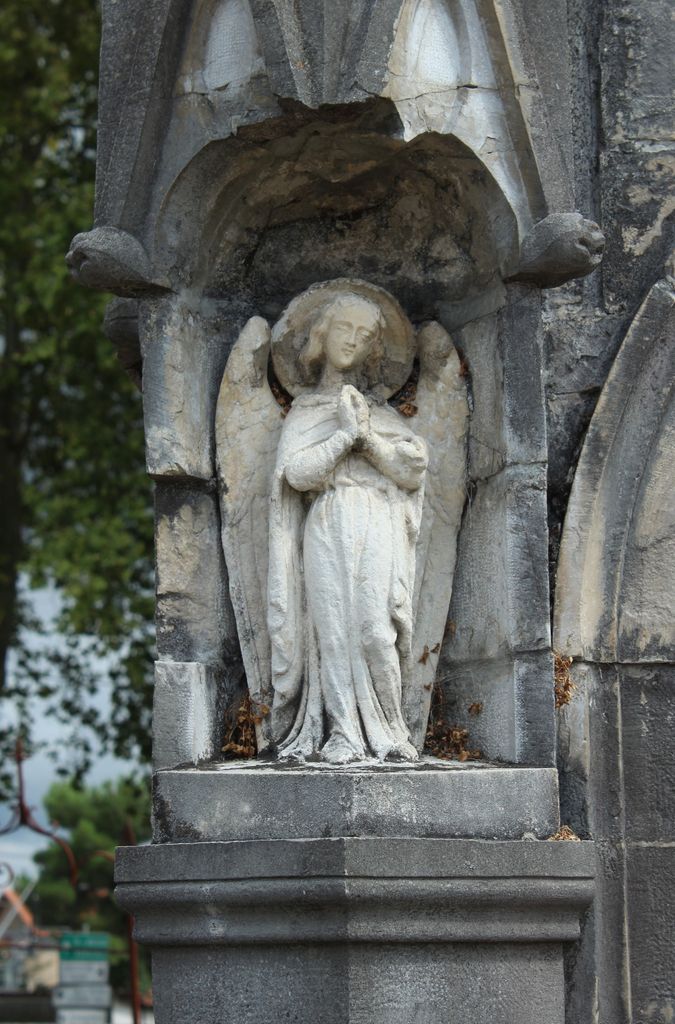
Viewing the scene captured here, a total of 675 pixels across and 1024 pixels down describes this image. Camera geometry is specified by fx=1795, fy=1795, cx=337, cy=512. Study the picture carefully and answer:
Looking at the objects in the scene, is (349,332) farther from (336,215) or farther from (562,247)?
(562,247)

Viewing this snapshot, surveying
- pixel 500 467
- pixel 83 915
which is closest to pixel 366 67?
pixel 500 467

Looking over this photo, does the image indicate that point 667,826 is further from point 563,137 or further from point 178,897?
point 563,137

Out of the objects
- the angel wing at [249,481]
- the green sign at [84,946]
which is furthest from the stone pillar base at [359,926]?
the green sign at [84,946]

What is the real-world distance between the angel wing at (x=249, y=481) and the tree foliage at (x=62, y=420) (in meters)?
5.79

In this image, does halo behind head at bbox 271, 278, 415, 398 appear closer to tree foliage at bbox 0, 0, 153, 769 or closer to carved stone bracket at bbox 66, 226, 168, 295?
carved stone bracket at bbox 66, 226, 168, 295

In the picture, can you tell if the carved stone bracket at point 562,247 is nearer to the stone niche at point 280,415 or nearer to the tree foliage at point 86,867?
the stone niche at point 280,415

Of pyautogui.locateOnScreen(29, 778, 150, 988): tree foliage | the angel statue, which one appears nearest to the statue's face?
the angel statue

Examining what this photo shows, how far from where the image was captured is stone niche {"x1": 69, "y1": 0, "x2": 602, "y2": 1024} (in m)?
5.56

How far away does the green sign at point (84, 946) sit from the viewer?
11.7 m

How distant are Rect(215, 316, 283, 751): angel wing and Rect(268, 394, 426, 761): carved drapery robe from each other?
0.51 feet

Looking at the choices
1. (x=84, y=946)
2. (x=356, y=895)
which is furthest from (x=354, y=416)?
(x=84, y=946)

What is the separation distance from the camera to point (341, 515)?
6.15m

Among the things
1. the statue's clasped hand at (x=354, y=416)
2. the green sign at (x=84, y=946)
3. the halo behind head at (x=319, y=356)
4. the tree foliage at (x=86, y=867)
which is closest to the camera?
the statue's clasped hand at (x=354, y=416)

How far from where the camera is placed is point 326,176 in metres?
6.60
